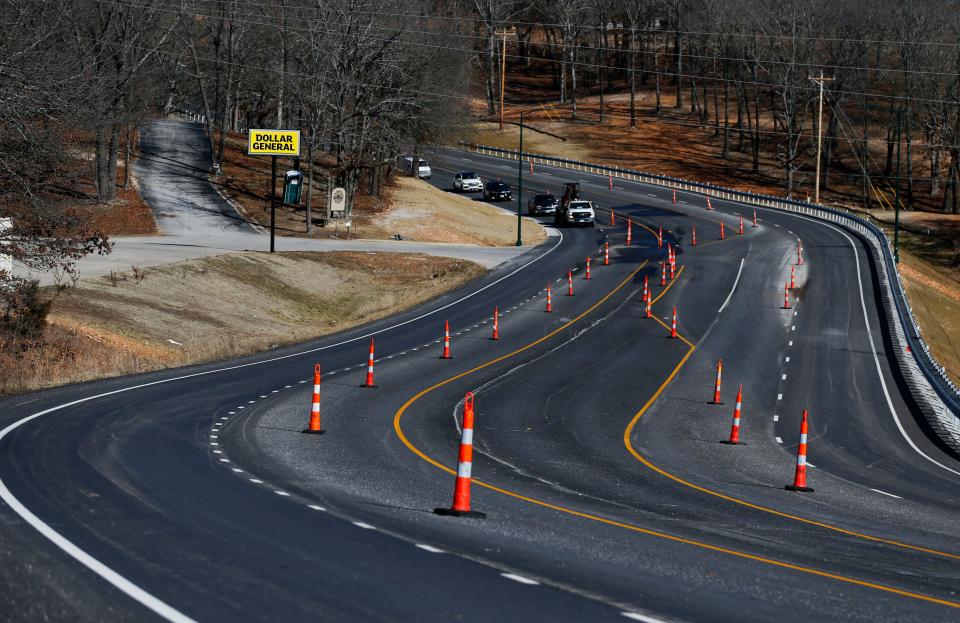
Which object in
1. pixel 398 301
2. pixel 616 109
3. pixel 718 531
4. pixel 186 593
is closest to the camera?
pixel 186 593

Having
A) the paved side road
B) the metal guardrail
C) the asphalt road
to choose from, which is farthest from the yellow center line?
the paved side road

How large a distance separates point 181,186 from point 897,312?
1836 inches

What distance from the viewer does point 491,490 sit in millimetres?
14281

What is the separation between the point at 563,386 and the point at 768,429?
18.0ft

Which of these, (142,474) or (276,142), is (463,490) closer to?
(142,474)

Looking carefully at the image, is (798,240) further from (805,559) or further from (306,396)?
(805,559)

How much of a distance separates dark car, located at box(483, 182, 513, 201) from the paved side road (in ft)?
69.5

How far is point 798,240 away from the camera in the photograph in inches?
2566

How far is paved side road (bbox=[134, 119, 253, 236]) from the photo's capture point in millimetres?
64438

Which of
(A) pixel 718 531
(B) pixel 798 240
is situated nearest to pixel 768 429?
(A) pixel 718 531

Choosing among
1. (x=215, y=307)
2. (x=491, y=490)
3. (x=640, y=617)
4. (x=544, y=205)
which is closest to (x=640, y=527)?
(x=491, y=490)

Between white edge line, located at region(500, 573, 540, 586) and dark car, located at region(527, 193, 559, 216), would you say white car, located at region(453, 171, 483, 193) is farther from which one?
white edge line, located at region(500, 573, 540, 586)

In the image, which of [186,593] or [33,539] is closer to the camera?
[186,593]

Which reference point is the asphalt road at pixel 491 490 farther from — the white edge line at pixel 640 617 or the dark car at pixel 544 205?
the dark car at pixel 544 205
